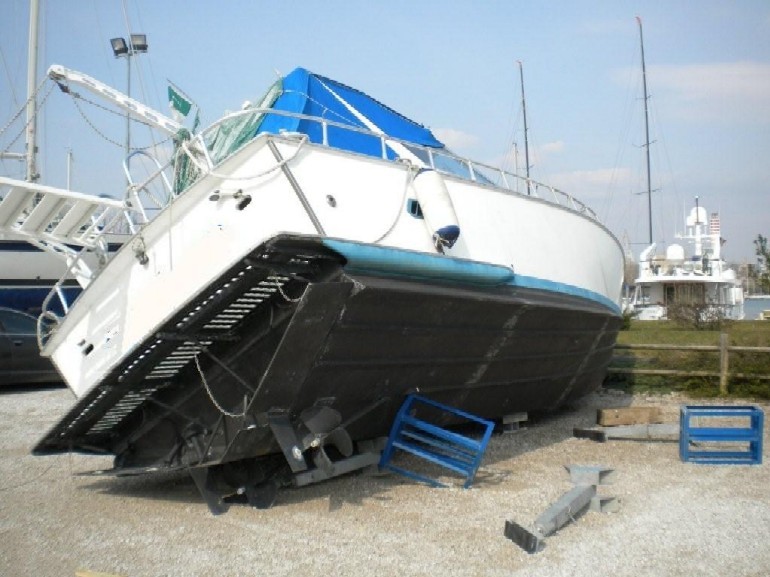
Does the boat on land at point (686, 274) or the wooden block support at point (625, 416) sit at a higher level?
the wooden block support at point (625, 416)

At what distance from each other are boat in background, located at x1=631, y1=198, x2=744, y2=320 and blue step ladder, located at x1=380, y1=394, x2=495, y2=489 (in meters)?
26.8

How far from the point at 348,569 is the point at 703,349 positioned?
8.74m

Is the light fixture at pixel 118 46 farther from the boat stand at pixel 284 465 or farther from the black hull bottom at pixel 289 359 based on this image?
the boat stand at pixel 284 465

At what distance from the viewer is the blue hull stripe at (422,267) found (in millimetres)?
5246

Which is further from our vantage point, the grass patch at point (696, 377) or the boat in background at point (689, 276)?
the boat in background at point (689, 276)

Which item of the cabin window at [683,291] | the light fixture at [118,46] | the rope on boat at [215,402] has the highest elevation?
the light fixture at [118,46]

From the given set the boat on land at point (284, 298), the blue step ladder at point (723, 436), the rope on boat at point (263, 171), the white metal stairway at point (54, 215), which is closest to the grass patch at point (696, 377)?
the blue step ladder at point (723, 436)

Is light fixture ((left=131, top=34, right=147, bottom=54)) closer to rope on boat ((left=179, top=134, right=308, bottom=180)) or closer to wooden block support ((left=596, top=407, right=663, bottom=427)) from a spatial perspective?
rope on boat ((left=179, top=134, right=308, bottom=180))

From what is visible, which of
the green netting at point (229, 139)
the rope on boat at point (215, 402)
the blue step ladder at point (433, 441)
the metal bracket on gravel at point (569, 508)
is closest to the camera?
the metal bracket on gravel at point (569, 508)

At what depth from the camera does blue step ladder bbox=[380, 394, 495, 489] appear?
6.33 meters

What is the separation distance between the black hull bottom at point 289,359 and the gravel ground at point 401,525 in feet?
1.60

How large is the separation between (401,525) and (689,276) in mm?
30920

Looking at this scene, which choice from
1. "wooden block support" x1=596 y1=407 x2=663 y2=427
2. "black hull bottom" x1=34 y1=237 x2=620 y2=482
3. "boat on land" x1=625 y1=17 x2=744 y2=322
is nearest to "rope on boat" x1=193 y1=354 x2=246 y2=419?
"black hull bottom" x1=34 y1=237 x2=620 y2=482

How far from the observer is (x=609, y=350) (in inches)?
403
